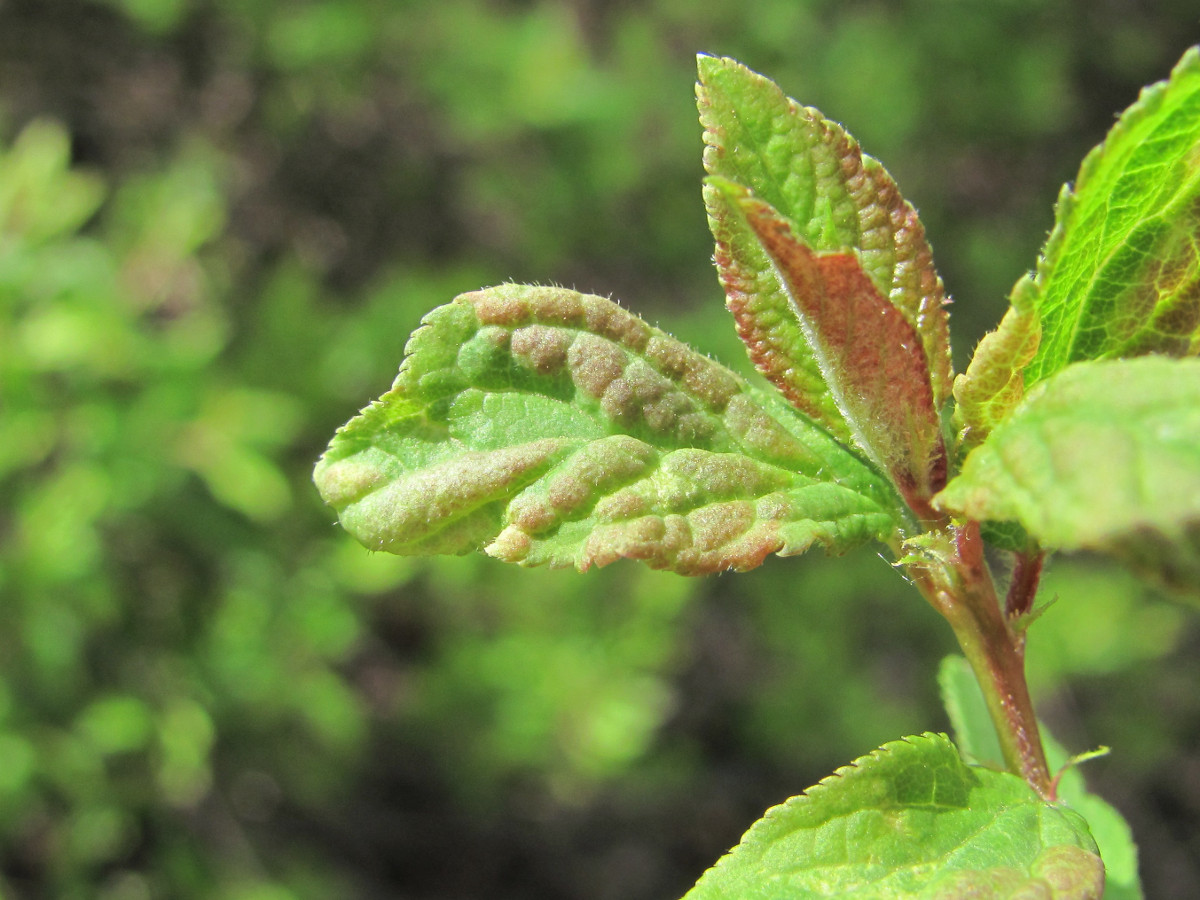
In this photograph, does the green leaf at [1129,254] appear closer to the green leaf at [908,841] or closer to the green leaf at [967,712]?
the green leaf at [908,841]

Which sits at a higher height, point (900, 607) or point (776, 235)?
point (776, 235)

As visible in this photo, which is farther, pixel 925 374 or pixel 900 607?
pixel 900 607

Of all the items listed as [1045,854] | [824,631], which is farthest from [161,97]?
[1045,854]

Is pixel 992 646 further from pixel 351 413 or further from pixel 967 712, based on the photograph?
pixel 351 413

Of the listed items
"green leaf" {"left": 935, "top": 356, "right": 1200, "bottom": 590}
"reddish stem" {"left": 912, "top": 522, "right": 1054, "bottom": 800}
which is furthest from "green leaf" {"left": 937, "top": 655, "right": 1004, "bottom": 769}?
"green leaf" {"left": 935, "top": 356, "right": 1200, "bottom": 590}

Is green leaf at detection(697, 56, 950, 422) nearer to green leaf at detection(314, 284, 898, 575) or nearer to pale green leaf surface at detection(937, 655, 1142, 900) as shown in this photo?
green leaf at detection(314, 284, 898, 575)

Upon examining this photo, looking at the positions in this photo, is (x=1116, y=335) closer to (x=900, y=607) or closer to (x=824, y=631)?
(x=824, y=631)

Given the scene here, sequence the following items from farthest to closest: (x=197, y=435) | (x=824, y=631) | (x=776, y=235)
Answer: (x=824, y=631) → (x=197, y=435) → (x=776, y=235)
